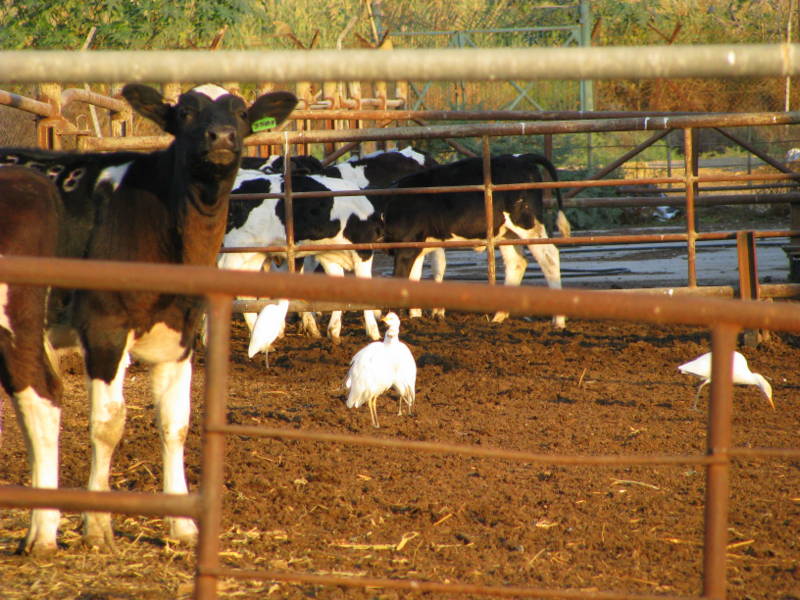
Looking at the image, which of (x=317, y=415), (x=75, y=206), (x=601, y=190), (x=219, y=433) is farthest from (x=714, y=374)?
(x=601, y=190)

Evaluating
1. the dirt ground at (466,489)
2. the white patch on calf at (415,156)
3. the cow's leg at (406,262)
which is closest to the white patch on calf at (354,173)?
the white patch on calf at (415,156)

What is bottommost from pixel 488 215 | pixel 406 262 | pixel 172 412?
pixel 172 412

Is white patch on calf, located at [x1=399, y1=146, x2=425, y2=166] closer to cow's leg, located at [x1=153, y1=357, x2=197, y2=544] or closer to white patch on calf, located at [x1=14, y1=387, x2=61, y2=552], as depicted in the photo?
cow's leg, located at [x1=153, y1=357, x2=197, y2=544]

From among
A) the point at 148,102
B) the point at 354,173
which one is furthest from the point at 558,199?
the point at 148,102

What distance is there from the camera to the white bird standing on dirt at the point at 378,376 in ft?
20.4

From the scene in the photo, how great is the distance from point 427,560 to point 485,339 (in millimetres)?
4945

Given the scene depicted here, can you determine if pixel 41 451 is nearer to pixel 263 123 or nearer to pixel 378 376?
pixel 263 123

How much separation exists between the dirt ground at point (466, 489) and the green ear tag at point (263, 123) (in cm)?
176

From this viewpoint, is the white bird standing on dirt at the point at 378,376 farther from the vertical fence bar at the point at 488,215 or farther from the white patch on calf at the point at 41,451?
the white patch on calf at the point at 41,451

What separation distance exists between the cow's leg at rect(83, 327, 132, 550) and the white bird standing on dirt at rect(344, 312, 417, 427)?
2.14 metres

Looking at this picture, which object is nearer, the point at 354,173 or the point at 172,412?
the point at 172,412

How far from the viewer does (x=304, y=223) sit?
9578mm

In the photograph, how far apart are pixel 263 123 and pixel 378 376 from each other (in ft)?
6.17

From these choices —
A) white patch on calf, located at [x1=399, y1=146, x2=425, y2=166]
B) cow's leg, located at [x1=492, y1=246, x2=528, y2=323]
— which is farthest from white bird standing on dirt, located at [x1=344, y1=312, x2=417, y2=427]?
white patch on calf, located at [x1=399, y1=146, x2=425, y2=166]
